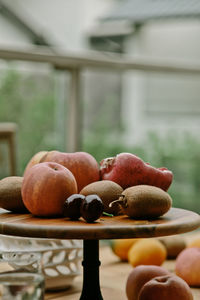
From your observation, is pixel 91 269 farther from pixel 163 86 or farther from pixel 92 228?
pixel 163 86

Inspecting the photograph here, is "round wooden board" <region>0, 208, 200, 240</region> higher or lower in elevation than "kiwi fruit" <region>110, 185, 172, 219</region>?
lower

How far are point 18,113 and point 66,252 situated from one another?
1.11 metres

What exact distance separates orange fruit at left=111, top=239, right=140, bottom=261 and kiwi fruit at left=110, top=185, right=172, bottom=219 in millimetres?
551

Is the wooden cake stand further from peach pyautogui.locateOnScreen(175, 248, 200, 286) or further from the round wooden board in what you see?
peach pyautogui.locateOnScreen(175, 248, 200, 286)

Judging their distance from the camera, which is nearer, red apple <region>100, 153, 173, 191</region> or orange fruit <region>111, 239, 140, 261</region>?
red apple <region>100, 153, 173, 191</region>

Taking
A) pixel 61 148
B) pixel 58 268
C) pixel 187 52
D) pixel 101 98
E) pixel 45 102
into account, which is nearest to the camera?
pixel 58 268

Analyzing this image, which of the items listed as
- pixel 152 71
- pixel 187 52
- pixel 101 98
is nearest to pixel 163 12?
pixel 187 52

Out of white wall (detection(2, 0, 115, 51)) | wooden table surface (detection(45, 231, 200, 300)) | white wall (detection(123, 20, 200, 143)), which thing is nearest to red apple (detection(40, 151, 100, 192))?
wooden table surface (detection(45, 231, 200, 300))

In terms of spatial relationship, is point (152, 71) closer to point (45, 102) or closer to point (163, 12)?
point (45, 102)

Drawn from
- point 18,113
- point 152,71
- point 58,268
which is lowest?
point 58,268

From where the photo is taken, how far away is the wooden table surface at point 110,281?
120cm

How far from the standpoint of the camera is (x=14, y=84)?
7.30ft

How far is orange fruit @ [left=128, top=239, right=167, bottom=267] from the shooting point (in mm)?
1361

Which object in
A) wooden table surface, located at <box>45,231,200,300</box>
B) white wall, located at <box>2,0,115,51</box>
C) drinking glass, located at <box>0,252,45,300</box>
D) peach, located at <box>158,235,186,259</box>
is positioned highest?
white wall, located at <box>2,0,115,51</box>
